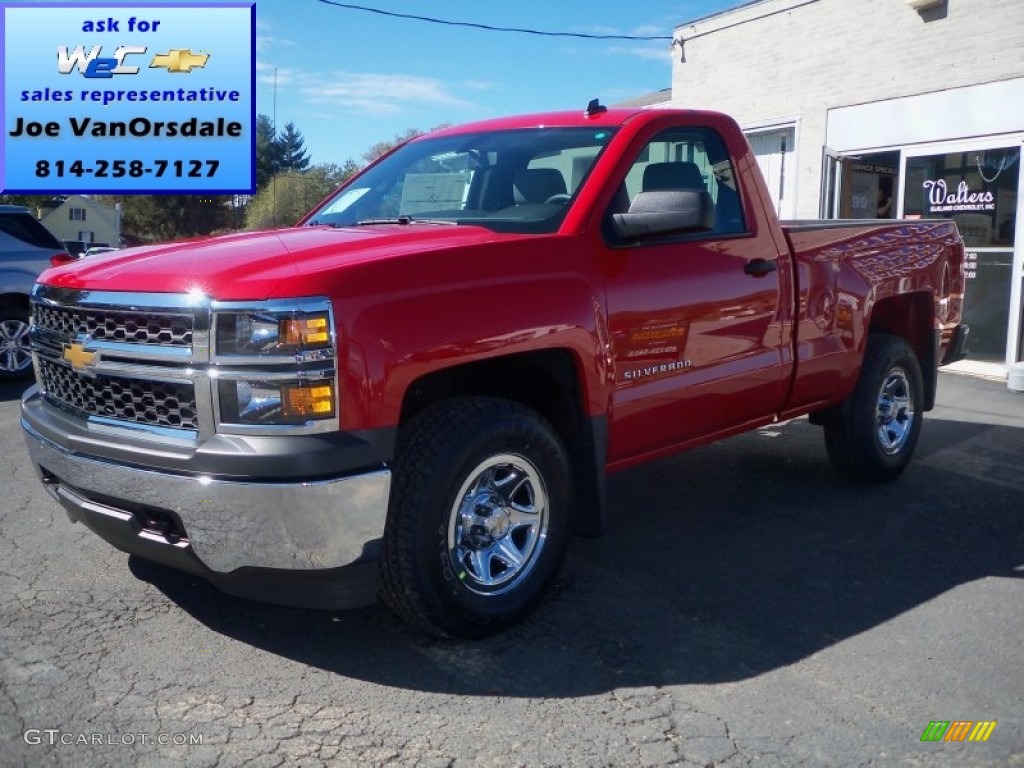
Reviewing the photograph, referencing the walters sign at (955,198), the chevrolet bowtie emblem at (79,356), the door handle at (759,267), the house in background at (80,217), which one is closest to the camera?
the chevrolet bowtie emblem at (79,356)

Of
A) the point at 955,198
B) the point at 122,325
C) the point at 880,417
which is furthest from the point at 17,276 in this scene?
the point at 955,198

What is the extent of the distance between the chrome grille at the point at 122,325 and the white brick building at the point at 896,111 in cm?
901

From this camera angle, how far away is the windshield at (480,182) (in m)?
4.26

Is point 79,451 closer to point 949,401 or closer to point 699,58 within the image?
point 949,401

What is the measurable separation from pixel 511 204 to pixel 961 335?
3.64 metres

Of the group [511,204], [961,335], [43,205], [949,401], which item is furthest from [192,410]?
[43,205]

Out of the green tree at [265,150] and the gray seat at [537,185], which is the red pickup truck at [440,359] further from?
the green tree at [265,150]

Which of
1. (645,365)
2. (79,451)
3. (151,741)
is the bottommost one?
(151,741)

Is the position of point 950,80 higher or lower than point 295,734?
higher

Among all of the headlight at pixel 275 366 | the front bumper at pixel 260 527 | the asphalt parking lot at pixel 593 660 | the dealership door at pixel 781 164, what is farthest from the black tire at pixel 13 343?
the dealership door at pixel 781 164

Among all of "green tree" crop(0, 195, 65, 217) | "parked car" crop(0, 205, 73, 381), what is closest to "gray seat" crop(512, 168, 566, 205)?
"parked car" crop(0, 205, 73, 381)

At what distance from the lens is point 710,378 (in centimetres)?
448

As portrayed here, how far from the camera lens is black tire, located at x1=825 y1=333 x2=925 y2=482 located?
5617 mm

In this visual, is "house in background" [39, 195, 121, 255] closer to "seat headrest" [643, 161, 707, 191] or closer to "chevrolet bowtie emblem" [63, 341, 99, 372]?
"seat headrest" [643, 161, 707, 191]
